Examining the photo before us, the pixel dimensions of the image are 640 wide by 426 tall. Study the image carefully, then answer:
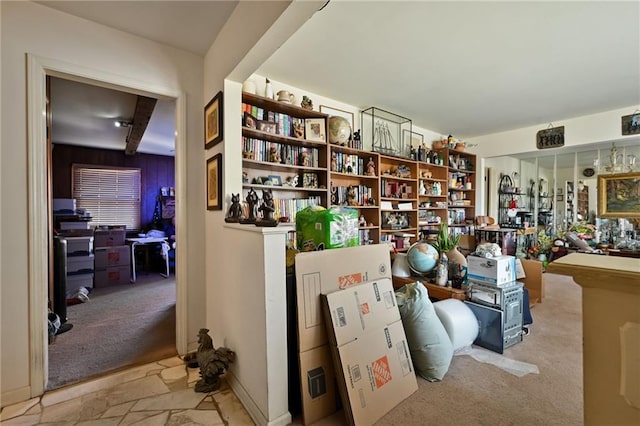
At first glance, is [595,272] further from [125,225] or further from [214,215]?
[125,225]

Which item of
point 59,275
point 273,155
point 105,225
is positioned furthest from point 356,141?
point 105,225

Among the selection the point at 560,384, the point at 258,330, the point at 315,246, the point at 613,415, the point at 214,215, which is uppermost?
the point at 214,215

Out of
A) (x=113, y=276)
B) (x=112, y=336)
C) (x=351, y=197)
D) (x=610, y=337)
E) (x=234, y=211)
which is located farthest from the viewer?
(x=113, y=276)

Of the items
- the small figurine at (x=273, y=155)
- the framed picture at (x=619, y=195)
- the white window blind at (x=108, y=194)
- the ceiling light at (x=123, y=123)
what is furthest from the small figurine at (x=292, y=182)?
the framed picture at (x=619, y=195)

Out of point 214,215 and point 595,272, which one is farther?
point 214,215

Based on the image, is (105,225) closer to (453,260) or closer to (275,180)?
(275,180)

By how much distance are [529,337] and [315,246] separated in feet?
6.92

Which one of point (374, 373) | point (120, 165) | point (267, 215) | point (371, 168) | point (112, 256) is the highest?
point (120, 165)

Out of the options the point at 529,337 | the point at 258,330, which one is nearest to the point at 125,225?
the point at 258,330

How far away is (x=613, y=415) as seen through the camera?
663mm

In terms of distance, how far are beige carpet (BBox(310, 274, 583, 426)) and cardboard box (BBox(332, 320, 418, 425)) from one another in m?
0.06

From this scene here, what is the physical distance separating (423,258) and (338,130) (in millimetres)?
1616

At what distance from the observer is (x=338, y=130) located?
308 cm

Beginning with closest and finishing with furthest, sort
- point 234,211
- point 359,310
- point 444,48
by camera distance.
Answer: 1. point 359,310
2. point 234,211
3. point 444,48
